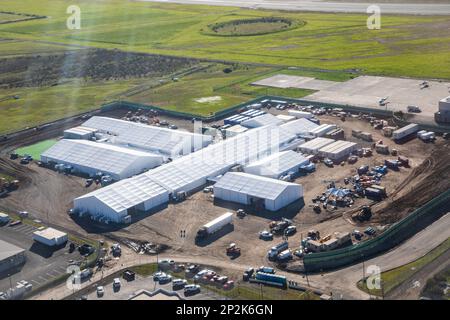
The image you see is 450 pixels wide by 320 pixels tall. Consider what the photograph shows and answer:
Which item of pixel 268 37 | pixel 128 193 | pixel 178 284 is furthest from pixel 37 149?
pixel 268 37

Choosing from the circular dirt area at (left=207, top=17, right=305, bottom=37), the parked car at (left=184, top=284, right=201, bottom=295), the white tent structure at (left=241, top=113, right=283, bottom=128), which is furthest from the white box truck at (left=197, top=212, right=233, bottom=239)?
the circular dirt area at (left=207, top=17, right=305, bottom=37)

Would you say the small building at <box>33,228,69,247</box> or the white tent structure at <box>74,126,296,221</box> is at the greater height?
the white tent structure at <box>74,126,296,221</box>

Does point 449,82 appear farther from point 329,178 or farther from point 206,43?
point 206,43

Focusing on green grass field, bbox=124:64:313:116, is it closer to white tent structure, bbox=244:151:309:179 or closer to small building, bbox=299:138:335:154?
small building, bbox=299:138:335:154

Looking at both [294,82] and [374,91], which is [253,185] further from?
[294,82]

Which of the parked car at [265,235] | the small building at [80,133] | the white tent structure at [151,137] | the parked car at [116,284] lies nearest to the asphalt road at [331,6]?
the white tent structure at [151,137]

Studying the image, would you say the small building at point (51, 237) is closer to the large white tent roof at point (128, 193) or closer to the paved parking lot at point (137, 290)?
the large white tent roof at point (128, 193)
